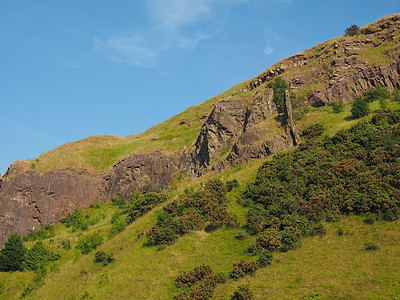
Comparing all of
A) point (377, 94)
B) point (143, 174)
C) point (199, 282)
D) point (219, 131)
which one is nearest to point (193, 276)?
point (199, 282)

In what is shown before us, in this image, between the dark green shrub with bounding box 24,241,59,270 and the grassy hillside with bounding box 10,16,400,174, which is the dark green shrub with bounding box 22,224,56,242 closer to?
the dark green shrub with bounding box 24,241,59,270

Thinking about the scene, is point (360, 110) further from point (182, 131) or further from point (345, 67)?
Result: point (182, 131)

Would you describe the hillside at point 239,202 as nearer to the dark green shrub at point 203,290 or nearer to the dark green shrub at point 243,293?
the dark green shrub at point 203,290

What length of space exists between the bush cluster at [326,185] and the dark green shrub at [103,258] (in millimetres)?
14513

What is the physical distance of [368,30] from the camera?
82.0 metres

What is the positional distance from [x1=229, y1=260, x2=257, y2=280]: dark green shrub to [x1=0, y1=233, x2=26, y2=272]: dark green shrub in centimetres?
2855

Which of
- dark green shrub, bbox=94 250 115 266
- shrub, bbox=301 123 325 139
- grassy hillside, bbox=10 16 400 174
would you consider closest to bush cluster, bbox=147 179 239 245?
dark green shrub, bbox=94 250 115 266

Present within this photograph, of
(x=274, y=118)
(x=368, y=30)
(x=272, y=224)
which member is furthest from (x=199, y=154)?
(x=368, y=30)

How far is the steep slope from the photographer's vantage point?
56.6m

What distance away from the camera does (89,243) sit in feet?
144

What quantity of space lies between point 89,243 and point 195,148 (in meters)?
29.6

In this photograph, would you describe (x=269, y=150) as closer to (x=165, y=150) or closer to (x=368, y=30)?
(x=165, y=150)

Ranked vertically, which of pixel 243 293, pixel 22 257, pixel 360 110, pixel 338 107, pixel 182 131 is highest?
pixel 182 131

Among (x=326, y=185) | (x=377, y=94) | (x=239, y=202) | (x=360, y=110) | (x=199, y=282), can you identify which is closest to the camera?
(x=199, y=282)
